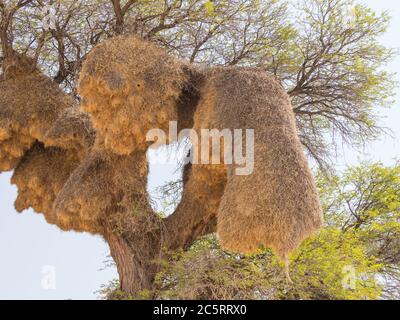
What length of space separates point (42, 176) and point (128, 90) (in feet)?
13.2

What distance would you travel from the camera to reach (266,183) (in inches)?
296

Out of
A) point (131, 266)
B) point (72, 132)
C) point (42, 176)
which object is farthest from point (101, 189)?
point (42, 176)

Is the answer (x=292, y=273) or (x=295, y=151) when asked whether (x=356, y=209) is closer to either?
(x=292, y=273)

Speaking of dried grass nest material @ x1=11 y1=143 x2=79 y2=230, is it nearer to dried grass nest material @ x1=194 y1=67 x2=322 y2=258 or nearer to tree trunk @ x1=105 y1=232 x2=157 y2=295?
tree trunk @ x1=105 y1=232 x2=157 y2=295

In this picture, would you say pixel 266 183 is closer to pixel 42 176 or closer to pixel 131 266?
pixel 131 266

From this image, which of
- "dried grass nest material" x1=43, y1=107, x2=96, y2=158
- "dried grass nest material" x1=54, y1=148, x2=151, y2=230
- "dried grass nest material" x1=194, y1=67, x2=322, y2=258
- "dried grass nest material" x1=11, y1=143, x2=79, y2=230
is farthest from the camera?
"dried grass nest material" x1=11, y1=143, x2=79, y2=230

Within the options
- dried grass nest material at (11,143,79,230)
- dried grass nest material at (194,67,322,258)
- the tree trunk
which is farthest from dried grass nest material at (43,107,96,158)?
dried grass nest material at (194,67,322,258)

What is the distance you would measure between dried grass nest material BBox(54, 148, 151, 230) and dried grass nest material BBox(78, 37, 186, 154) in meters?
0.75

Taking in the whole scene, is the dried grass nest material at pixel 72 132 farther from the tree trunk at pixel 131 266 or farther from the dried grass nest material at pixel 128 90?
the tree trunk at pixel 131 266

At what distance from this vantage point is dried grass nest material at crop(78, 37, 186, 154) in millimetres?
9172

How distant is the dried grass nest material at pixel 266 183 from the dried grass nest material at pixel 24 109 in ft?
14.5

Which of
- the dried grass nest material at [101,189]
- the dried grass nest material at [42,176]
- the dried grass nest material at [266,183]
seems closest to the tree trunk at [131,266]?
the dried grass nest material at [101,189]

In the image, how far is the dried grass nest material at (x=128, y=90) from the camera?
9172mm

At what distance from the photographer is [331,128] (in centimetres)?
1412
